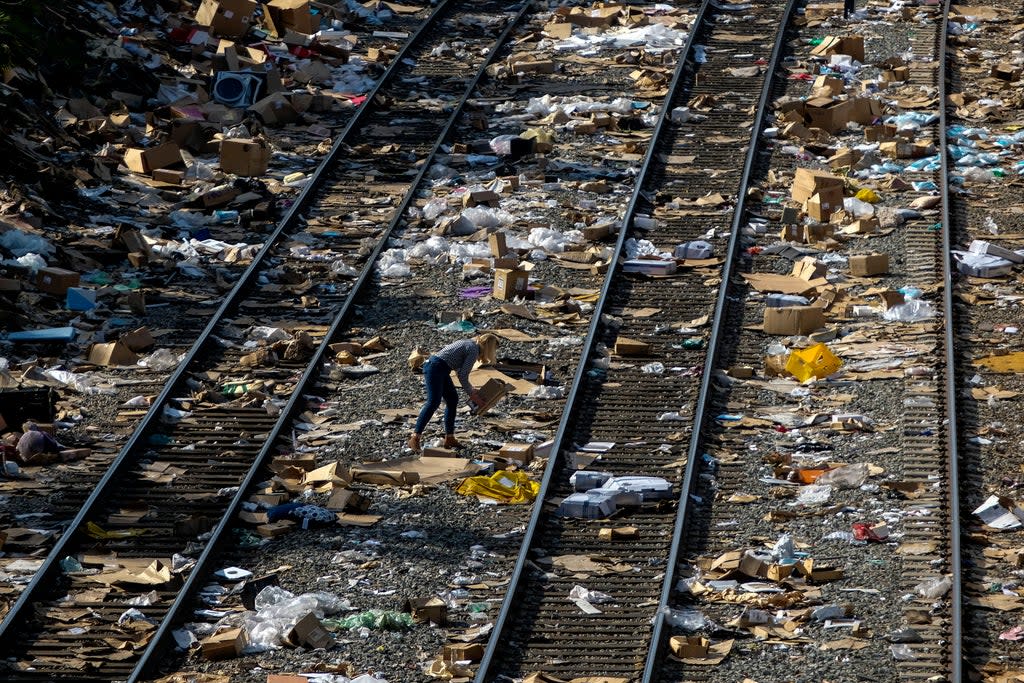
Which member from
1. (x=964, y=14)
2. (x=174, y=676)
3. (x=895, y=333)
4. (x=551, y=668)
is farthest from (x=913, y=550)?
(x=964, y=14)

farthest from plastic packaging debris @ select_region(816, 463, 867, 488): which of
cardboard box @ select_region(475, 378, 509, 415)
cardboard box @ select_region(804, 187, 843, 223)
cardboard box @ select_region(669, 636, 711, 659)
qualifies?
cardboard box @ select_region(804, 187, 843, 223)

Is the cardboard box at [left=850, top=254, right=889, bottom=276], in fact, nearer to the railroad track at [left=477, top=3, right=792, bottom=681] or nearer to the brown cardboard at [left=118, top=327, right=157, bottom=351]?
the railroad track at [left=477, top=3, right=792, bottom=681]

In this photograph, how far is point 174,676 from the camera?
919 cm

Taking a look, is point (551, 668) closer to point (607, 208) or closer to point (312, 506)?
point (312, 506)

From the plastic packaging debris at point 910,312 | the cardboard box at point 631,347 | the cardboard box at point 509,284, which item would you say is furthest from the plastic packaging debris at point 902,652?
the cardboard box at point 509,284

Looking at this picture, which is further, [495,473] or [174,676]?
[495,473]

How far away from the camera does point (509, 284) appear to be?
46.5 feet

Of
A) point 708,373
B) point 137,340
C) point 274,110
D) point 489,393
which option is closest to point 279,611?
point 489,393

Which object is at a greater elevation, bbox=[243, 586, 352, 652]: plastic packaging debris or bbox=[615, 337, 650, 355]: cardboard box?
bbox=[615, 337, 650, 355]: cardboard box

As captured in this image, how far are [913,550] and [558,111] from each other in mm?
9481

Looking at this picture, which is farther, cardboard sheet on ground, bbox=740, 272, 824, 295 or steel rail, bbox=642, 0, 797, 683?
cardboard sheet on ground, bbox=740, 272, 824, 295

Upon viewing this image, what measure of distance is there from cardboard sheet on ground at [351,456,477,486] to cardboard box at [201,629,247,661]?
213 cm

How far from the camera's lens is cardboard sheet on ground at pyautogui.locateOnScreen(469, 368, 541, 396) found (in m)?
12.7

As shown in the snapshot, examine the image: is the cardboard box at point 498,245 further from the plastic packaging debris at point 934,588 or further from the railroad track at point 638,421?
the plastic packaging debris at point 934,588
